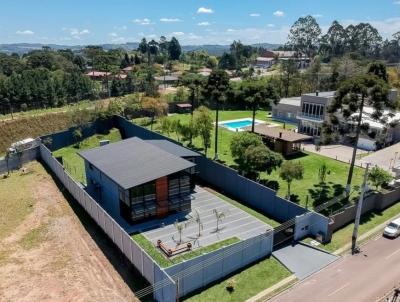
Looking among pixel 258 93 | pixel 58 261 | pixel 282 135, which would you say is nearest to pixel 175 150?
pixel 58 261

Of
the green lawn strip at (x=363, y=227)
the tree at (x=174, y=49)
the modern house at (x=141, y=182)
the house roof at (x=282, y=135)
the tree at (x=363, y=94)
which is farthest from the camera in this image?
the tree at (x=174, y=49)

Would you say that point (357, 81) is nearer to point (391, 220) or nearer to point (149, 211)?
point (391, 220)

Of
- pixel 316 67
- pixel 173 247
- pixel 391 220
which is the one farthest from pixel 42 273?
pixel 316 67

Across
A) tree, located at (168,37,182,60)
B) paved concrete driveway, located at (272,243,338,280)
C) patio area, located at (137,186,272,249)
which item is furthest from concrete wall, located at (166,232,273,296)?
tree, located at (168,37,182,60)

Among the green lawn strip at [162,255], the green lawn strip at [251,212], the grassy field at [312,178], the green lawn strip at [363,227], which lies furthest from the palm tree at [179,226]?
the grassy field at [312,178]

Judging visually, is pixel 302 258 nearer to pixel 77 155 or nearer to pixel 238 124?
pixel 77 155

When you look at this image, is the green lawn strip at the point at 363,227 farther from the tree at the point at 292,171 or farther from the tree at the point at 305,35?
the tree at the point at 305,35
